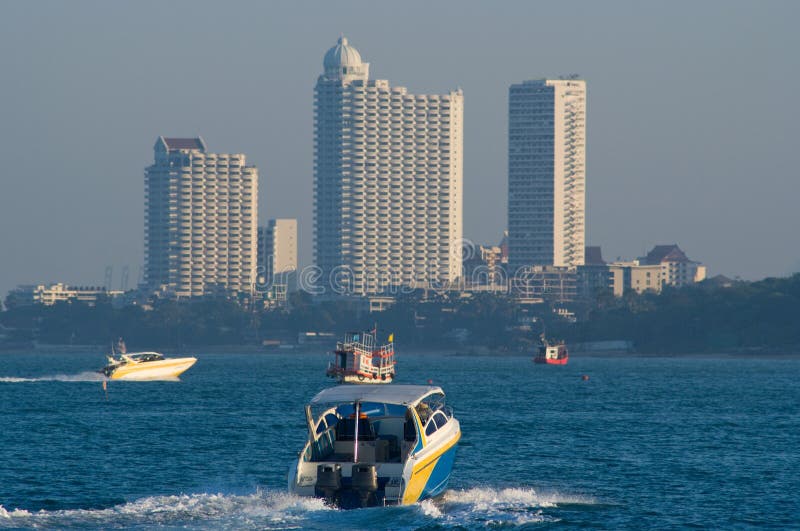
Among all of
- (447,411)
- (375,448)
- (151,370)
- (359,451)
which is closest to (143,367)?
(151,370)

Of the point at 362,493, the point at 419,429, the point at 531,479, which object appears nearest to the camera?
the point at 362,493

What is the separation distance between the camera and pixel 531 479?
6175cm

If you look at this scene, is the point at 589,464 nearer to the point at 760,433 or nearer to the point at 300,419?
the point at 760,433

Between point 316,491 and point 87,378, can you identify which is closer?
point 316,491

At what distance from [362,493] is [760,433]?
43.7m

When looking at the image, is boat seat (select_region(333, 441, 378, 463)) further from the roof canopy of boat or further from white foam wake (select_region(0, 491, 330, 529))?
the roof canopy of boat

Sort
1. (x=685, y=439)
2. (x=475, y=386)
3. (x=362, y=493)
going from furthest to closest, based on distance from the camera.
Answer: (x=475, y=386), (x=685, y=439), (x=362, y=493)

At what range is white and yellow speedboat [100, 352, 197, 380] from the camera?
148 metres

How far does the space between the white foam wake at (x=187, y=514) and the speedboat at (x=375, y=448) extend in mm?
1092

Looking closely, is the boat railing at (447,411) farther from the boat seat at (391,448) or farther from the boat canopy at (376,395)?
the boat seat at (391,448)

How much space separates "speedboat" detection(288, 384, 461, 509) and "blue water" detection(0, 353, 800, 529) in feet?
2.65

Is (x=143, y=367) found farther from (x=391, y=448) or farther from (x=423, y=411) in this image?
(x=391, y=448)

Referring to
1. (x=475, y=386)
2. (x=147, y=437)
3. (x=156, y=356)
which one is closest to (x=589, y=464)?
(x=147, y=437)

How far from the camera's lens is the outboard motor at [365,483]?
48.1 metres
